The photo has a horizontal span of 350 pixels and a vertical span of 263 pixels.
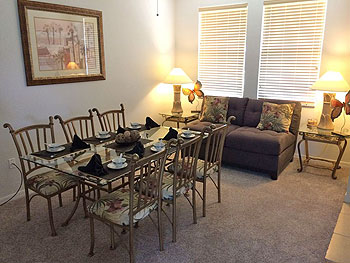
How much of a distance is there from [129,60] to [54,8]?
135 centimetres

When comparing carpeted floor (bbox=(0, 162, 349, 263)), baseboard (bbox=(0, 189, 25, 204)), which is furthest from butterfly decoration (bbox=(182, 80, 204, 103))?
baseboard (bbox=(0, 189, 25, 204))

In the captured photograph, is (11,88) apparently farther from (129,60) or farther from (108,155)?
(129,60)

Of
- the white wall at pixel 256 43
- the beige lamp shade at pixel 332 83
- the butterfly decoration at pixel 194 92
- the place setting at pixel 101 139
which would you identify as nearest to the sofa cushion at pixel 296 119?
the white wall at pixel 256 43

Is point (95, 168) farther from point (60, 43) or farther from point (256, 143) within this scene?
point (256, 143)

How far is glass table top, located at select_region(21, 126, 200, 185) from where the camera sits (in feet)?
7.03

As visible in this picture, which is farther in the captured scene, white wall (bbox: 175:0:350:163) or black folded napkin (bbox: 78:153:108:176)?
white wall (bbox: 175:0:350:163)

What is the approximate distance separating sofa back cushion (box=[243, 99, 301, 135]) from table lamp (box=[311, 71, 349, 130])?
317 mm

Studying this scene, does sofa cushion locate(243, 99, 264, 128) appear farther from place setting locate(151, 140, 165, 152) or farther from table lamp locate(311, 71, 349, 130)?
place setting locate(151, 140, 165, 152)

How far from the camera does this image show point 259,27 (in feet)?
15.0

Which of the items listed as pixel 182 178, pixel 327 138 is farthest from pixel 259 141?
pixel 182 178

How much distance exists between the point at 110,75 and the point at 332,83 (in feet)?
9.79

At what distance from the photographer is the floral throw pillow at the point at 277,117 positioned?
4148 millimetres

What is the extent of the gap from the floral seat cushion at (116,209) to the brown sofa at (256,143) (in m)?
2.02

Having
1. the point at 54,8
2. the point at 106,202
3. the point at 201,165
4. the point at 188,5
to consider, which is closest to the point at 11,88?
the point at 54,8
